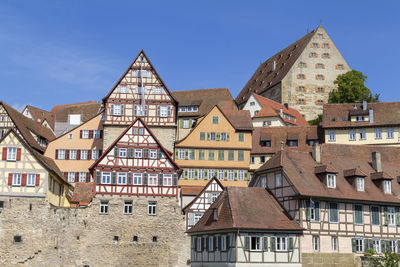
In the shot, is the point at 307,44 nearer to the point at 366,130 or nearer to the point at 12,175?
the point at 366,130

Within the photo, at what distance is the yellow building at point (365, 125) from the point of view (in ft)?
232

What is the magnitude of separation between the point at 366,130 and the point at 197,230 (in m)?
36.1

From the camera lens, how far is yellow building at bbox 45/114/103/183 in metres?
60.6

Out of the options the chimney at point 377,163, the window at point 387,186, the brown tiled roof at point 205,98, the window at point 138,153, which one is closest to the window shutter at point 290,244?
the window at point 387,186

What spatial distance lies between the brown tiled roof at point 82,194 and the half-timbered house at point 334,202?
16.9 m

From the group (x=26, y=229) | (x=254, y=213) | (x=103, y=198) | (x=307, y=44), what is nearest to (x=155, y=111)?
(x=103, y=198)

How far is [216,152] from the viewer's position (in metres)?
61.6

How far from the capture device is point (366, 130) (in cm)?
7162

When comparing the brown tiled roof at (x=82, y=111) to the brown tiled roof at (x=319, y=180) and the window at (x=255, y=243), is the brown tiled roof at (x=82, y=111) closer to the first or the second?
the brown tiled roof at (x=319, y=180)

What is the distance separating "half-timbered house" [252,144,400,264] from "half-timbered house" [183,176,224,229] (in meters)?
6.17

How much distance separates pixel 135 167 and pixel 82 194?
7.72 m

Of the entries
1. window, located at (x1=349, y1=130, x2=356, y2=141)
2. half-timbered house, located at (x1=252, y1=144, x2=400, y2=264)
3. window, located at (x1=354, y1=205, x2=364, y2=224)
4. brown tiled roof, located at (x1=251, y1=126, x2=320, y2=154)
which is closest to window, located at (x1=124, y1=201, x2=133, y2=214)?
half-timbered house, located at (x1=252, y1=144, x2=400, y2=264)

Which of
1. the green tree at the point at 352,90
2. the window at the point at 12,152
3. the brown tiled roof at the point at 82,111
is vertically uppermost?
the green tree at the point at 352,90

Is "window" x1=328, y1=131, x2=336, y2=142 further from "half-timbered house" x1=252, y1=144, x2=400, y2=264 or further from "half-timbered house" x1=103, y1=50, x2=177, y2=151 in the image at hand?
"half-timbered house" x1=252, y1=144, x2=400, y2=264
